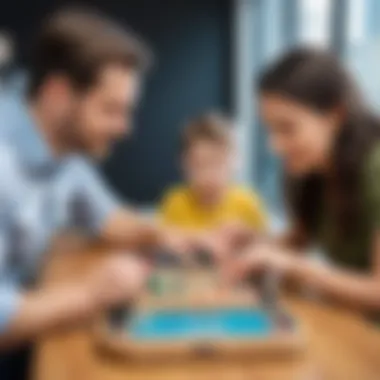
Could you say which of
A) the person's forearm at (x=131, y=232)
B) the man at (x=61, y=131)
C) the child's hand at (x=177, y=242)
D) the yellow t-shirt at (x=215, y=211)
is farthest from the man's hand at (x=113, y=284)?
the yellow t-shirt at (x=215, y=211)

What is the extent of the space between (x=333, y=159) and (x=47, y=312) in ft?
2.08

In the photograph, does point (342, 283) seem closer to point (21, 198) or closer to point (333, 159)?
point (333, 159)

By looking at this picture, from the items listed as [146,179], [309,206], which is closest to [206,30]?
[146,179]

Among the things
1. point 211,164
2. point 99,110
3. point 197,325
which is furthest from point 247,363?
point 211,164

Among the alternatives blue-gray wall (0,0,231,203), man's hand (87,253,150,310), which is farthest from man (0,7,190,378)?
blue-gray wall (0,0,231,203)

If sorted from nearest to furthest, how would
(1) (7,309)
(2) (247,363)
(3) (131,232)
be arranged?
(2) (247,363) < (1) (7,309) < (3) (131,232)

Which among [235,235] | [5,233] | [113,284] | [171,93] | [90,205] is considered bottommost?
[113,284]

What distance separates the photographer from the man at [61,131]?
152 centimetres

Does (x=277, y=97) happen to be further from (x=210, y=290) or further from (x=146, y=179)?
(x=146, y=179)

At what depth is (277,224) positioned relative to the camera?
10.4ft

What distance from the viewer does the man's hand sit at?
150cm

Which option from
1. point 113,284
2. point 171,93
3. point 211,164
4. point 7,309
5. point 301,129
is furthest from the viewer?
point 171,93

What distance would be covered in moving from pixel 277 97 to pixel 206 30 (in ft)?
7.33

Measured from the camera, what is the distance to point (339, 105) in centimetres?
172
